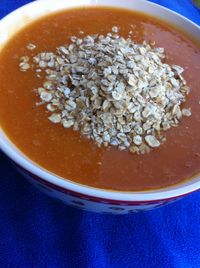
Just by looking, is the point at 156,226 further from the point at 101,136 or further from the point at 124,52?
the point at 124,52

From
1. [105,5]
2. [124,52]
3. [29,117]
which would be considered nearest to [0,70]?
[29,117]

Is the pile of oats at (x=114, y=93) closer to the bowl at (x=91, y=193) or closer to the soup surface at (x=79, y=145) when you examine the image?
the soup surface at (x=79, y=145)

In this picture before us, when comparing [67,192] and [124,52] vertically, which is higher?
[124,52]

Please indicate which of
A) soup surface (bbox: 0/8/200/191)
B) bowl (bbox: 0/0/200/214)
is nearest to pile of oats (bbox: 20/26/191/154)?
soup surface (bbox: 0/8/200/191)

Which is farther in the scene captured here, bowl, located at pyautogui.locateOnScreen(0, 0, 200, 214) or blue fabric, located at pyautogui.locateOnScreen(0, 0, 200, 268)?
blue fabric, located at pyautogui.locateOnScreen(0, 0, 200, 268)

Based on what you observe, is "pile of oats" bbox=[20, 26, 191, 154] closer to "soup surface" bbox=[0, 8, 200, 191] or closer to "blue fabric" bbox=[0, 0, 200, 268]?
"soup surface" bbox=[0, 8, 200, 191]
